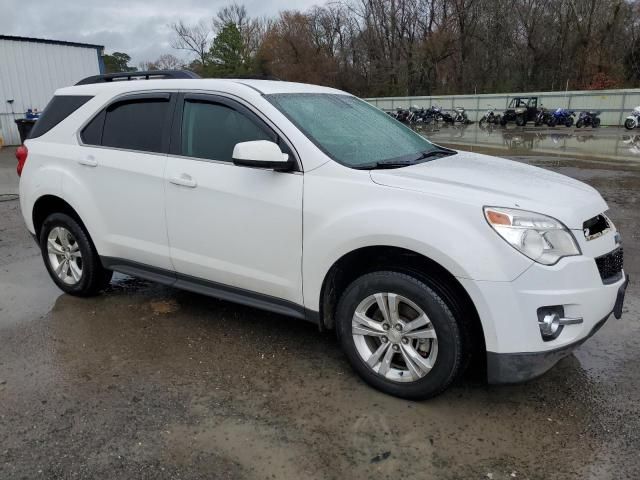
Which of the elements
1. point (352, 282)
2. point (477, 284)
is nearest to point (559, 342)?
point (477, 284)

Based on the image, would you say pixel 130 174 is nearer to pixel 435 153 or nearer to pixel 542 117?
pixel 435 153

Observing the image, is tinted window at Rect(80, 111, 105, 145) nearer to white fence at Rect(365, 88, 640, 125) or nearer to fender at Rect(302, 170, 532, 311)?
fender at Rect(302, 170, 532, 311)

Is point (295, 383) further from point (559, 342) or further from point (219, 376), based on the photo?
point (559, 342)

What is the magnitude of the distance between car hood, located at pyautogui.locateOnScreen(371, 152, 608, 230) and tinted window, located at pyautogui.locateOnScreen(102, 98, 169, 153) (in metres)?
1.79

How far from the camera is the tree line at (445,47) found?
42250 mm

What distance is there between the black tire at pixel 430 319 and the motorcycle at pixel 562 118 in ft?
94.9

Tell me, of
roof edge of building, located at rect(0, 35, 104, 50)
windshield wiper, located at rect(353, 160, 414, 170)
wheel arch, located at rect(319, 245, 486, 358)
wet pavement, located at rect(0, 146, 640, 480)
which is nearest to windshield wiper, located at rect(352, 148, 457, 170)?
windshield wiper, located at rect(353, 160, 414, 170)

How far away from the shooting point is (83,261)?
14.9ft

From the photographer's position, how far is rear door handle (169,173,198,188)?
367 centimetres

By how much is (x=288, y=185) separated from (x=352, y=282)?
72 cm

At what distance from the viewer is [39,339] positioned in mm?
4027

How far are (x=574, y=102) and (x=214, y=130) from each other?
32.8 metres

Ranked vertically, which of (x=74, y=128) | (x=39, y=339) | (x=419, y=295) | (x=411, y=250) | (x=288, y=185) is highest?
(x=74, y=128)

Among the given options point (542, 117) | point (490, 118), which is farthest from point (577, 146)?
point (490, 118)
